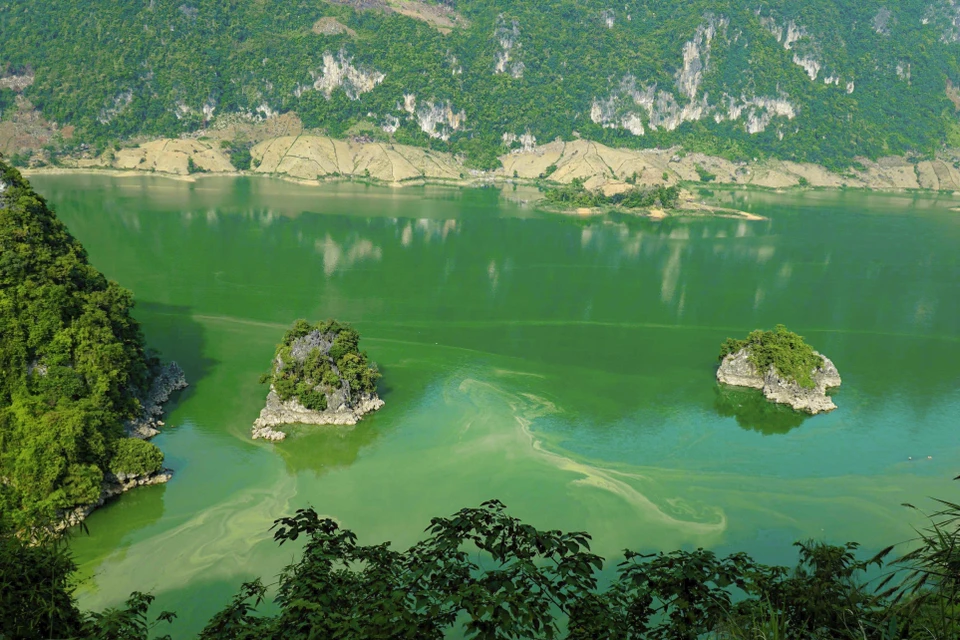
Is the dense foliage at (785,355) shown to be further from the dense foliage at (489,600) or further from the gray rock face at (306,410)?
the dense foliage at (489,600)

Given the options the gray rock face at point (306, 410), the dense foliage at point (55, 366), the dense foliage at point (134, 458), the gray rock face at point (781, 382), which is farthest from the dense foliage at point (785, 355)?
the dense foliage at point (55, 366)

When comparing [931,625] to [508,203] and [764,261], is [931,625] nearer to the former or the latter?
[764,261]

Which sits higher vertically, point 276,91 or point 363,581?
point 276,91

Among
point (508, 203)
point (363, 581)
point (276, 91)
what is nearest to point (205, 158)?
point (276, 91)

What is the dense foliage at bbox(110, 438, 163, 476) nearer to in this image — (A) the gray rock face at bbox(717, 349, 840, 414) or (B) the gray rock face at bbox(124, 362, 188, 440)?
(B) the gray rock face at bbox(124, 362, 188, 440)

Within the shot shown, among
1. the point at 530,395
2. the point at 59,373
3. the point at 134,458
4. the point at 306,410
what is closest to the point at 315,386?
the point at 306,410

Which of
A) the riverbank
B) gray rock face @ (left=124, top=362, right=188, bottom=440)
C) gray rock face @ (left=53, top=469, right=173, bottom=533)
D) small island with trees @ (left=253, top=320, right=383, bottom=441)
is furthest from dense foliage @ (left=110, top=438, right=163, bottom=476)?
the riverbank
